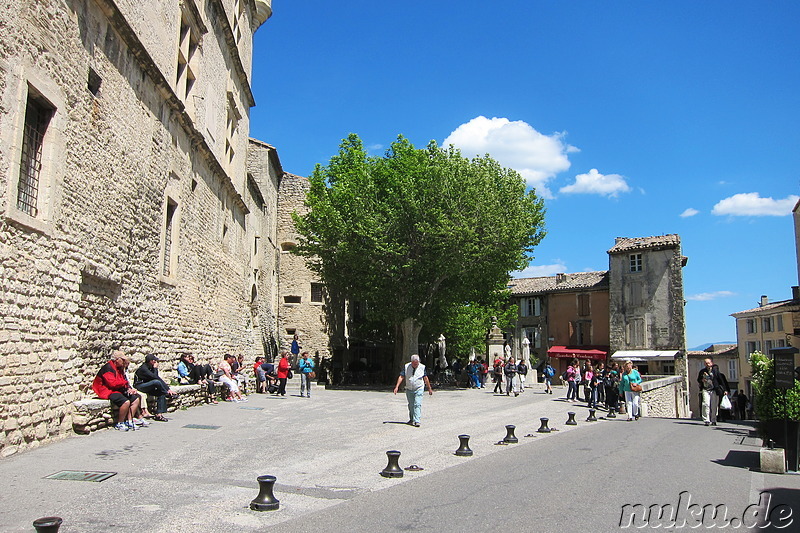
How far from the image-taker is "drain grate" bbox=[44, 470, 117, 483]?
690 centimetres

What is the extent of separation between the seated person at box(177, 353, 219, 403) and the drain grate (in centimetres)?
860

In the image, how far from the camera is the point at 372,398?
21.0m

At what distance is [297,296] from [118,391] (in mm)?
24427

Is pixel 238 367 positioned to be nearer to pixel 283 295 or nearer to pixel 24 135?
pixel 24 135

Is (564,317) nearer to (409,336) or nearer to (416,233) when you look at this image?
(409,336)

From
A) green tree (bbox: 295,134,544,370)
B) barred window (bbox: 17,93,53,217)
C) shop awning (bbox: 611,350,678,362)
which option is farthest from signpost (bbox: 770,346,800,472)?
shop awning (bbox: 611,350,678,362)

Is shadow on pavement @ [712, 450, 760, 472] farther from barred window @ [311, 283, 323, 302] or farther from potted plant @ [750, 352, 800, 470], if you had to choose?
barred window @ [311, 283, 323, 302]

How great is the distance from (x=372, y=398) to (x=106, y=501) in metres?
15.2

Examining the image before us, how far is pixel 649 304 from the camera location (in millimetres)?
45031

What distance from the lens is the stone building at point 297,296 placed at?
3466 centimetres

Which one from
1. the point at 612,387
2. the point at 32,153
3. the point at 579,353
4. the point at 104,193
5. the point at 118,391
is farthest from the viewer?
the point at 579,353

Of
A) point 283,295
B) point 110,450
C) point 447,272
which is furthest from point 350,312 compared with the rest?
point 110,450

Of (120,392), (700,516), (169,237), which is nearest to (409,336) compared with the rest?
(169,237)

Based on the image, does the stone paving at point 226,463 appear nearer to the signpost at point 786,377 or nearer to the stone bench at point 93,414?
the stone bench at point 93,414
